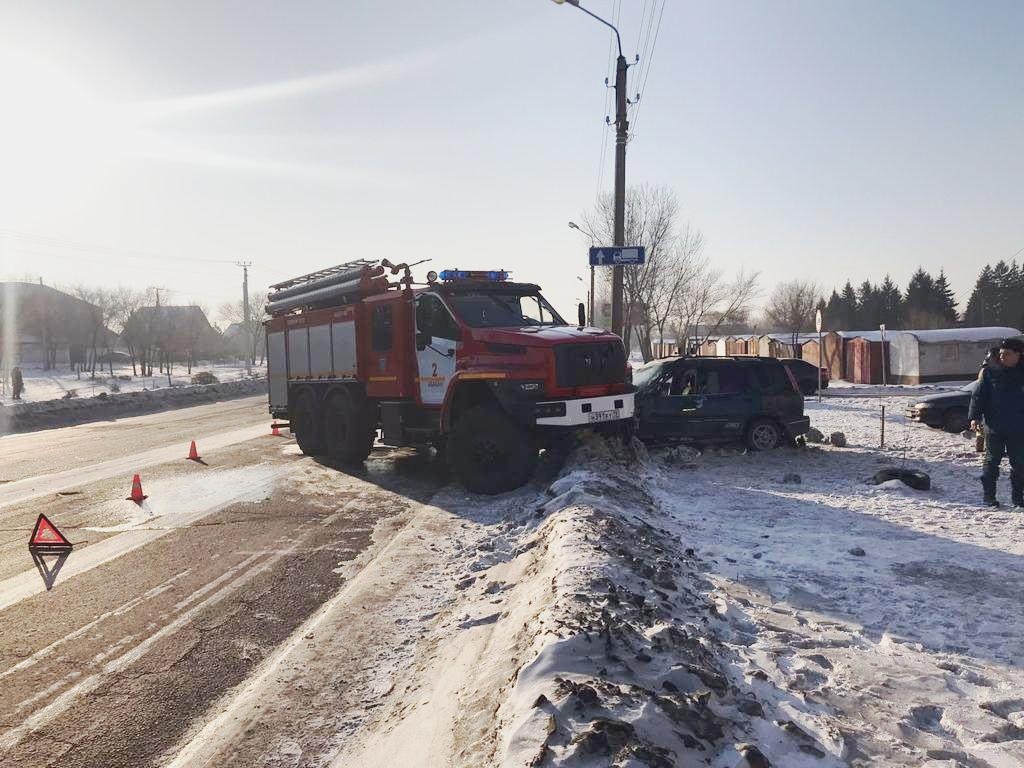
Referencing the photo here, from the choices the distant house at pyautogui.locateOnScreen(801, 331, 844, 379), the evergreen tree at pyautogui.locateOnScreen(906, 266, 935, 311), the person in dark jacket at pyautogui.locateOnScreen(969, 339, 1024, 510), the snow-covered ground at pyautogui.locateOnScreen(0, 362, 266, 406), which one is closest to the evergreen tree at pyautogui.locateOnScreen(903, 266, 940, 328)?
the evergreen tree at pyautogui.locateOnScreen(906, 266, 935, 311)

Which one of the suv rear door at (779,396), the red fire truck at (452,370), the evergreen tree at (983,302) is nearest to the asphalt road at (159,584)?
the red fire truck at (452,370)

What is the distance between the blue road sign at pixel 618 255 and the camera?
13.3 metres

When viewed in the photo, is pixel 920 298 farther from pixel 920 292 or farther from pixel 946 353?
pixel 946 353

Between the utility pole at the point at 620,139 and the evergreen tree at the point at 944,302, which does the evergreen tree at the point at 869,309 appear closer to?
the evergreen tree at the point at 944,302

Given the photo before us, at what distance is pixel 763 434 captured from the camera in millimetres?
12055

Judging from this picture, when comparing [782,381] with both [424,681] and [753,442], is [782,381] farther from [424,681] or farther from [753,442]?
[424,681]

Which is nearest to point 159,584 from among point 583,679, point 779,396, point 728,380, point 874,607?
point 583,679

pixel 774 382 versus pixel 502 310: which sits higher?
pixel 502 310

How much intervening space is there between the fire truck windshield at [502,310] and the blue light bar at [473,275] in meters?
0.38

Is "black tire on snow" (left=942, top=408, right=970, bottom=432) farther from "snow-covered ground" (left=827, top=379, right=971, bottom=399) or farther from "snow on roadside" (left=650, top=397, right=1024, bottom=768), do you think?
"snow-covered ground" (left=827, top=379, right=971, bottom=399)

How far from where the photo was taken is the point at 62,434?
17938mm

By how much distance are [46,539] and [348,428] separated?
5235mm

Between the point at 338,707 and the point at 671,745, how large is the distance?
1.94m

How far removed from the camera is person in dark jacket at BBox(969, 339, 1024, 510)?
7586 mm
